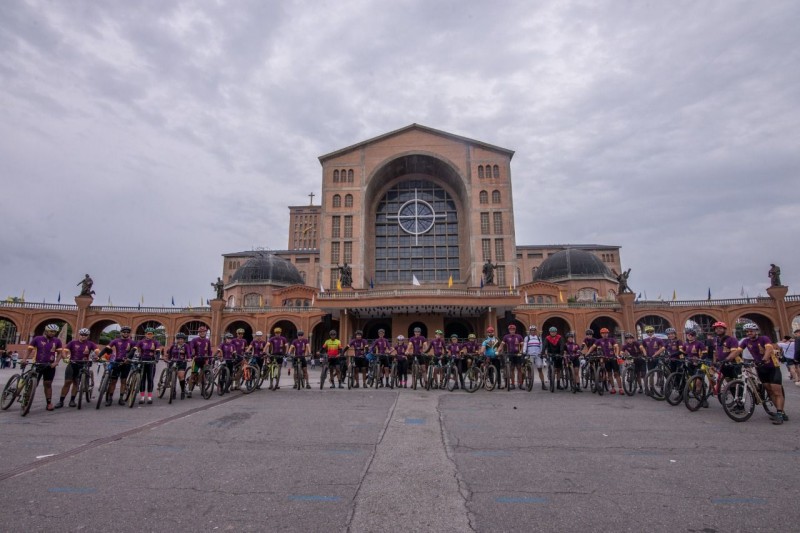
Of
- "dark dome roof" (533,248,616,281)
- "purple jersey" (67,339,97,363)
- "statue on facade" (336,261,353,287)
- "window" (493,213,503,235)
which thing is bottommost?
"purple jersey" (67,339,97,363)

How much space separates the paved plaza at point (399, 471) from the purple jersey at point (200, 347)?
109 inches

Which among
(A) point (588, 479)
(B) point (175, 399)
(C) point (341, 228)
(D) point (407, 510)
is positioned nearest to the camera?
(D) point (407, 510)

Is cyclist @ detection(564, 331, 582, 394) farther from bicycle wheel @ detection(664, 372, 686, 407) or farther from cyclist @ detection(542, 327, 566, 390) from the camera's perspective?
bicycle wheel @ detection(664, 372, 686, 407)

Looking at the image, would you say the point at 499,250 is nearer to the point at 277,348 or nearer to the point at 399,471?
the point at 277,348

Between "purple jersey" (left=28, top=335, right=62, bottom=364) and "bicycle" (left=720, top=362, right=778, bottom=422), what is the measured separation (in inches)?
523

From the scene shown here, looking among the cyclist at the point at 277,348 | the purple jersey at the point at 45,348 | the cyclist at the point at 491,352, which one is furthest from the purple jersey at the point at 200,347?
the cyclist at the point at 491,352

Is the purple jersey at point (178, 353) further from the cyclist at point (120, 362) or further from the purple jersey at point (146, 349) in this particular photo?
the cyclist at point (120, 362)

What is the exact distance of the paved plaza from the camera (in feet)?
12.2

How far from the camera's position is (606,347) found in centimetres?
1189

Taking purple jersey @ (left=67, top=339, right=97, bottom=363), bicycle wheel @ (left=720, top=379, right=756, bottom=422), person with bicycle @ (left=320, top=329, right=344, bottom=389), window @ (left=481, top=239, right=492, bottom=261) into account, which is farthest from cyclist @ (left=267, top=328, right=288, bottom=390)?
window @ (left=481, top=239, right=492, bottom=261)

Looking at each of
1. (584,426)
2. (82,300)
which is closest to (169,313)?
(82,300)

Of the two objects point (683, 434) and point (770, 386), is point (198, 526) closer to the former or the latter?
point (683, 434)

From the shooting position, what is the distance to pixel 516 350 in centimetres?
1287

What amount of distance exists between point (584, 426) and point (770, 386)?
3.68 meters
